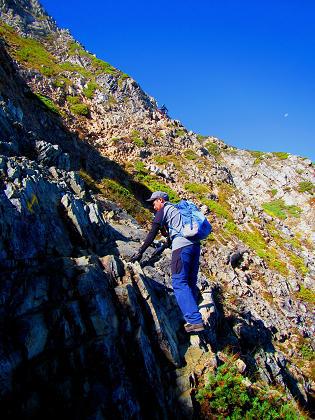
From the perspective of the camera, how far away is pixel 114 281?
6.80 metres

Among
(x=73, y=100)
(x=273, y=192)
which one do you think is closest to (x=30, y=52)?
(x=73, y=100)

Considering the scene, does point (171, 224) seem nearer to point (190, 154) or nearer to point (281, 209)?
point (190, 154)

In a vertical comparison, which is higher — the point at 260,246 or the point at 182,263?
the point at 260,246

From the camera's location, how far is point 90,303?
19.0ft

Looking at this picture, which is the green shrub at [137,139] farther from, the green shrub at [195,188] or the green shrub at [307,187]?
the green shrub at [307,187]

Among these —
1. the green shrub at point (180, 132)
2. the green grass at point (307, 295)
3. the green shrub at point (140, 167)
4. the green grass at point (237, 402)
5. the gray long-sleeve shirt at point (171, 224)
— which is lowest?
the green grass at point (237, 402)

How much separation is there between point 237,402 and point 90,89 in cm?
3285

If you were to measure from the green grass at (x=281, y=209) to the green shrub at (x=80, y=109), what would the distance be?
29.5 meters

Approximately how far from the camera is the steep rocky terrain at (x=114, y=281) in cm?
494

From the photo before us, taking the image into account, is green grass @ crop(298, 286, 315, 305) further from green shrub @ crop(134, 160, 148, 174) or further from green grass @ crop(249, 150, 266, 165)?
green grass @ crop(249, 150, 266, 165)

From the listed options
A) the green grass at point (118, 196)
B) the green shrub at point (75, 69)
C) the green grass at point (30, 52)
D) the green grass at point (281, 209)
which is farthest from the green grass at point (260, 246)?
the green grass at point (281, 209)

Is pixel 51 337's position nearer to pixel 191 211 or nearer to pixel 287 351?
pixel 191 211

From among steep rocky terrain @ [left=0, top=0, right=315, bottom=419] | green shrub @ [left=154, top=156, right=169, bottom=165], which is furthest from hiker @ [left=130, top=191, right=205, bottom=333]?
green shrub @ [left=154, top=156, right=169, bottom=165]

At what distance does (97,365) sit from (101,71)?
37371 millimetres
